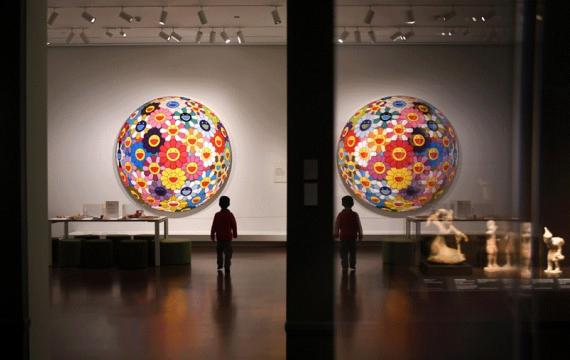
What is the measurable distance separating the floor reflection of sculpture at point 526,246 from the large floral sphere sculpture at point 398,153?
558 mm

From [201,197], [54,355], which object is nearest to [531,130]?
[54,355]

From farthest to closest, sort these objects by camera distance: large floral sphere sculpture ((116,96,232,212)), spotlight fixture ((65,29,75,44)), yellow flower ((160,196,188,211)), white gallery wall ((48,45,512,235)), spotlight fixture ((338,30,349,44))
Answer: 1. white gallery wall ((48,45,512,235))
2. yellow flower ((160,196,188,211))
3. large floral sphere sculpture ((116,96,232,212))
4. spotlight fixture ((65,29,75,44))
5. spotlight fixture ((338,30,349,44))

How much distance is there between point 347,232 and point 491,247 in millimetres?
993

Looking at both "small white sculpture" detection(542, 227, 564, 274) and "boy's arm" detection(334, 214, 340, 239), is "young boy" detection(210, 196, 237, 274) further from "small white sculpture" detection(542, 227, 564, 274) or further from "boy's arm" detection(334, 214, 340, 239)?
"small white sculpture" detection(542, 227, 564, 274)

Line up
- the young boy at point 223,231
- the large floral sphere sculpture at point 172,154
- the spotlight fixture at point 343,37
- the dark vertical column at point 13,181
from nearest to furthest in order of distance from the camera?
the spotlight fixture at point 343,37 → the dark vertical column at point 13,181 → the young boy at point 223,231 → the large floral sphere sculpture at point 172,154

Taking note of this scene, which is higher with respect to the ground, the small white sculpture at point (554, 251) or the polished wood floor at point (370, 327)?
the small white sculpture at point (554, 251)

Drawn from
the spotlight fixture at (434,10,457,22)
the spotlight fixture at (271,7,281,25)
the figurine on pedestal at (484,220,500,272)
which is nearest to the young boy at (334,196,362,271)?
the figurine on pedestal at (484,220,500,272)

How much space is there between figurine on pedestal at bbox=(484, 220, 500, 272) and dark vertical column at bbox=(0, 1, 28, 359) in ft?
11.0

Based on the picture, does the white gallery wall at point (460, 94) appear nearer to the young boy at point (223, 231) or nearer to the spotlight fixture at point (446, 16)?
the spotlight fixture at point (446, 16)

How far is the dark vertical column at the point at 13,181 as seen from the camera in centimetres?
490

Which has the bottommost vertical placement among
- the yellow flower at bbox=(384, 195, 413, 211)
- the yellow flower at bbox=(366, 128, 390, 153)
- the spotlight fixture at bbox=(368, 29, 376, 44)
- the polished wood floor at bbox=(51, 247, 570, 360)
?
the polished wood floor at bbox=(51, 247, 570, 360)

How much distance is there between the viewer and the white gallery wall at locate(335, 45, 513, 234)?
14.0 feet

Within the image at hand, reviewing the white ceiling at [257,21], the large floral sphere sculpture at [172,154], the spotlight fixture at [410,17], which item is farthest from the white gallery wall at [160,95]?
the spotlight fixture at [410,17]

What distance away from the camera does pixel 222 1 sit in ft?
28.1
